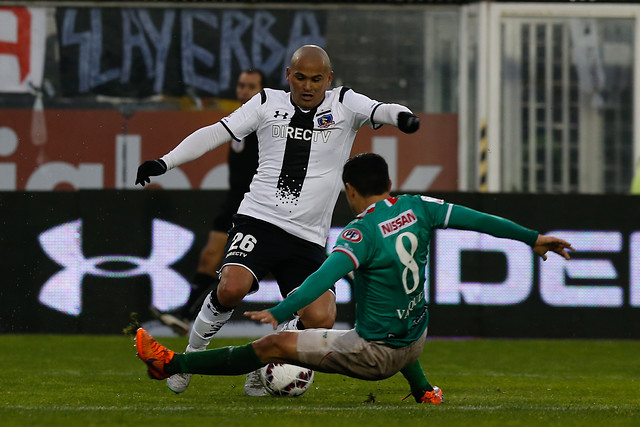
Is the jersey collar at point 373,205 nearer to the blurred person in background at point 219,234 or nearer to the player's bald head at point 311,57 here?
the player's bald head at point 311,57

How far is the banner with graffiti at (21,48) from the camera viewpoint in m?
14.2

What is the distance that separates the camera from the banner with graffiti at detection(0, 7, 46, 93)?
14219 millimetres

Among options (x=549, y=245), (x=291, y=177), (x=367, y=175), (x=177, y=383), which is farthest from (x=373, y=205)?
Result: (x=177, y=383)

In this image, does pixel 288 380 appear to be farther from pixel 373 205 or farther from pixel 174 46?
pixel 174 46

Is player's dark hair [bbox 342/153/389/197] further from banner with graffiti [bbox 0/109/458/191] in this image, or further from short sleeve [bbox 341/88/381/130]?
banner with graffiti [bbox 0/109/458/191]

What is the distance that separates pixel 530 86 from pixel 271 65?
2.94 m

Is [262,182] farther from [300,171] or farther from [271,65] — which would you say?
[271,65]

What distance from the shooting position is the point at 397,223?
610 cm

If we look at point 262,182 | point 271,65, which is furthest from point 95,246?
point 262,182

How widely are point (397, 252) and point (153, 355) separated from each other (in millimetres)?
1387

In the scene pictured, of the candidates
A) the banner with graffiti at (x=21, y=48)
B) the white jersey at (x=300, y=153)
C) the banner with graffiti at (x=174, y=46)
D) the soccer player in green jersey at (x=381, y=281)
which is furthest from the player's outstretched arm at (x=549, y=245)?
the banner with graffiti at (x=21, y=48)

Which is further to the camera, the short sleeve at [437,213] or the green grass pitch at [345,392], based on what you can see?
the short sleeve at [437,213]

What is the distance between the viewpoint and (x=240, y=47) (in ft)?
47.3

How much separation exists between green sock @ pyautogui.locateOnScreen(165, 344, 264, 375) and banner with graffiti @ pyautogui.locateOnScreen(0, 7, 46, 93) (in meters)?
8.46
